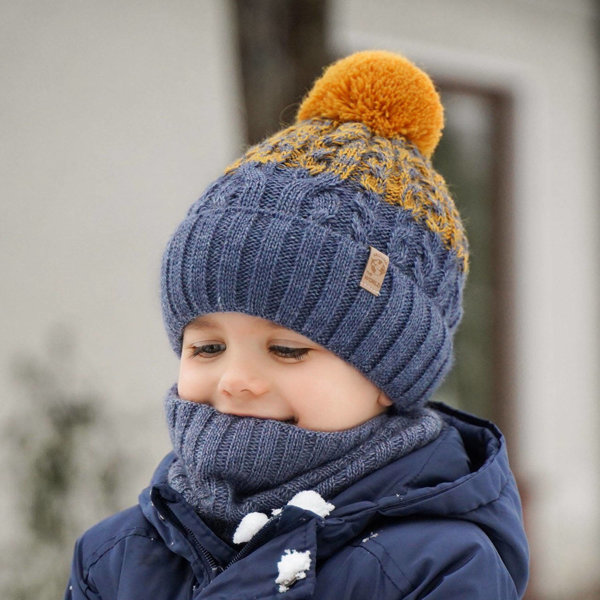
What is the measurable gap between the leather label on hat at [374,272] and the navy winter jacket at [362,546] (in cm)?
32

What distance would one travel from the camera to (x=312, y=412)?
5.04 ft

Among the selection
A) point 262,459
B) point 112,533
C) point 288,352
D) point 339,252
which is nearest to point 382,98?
point 339,252

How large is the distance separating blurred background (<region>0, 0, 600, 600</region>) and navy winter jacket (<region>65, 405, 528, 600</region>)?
5.97ft

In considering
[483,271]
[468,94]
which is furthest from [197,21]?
[483,271]

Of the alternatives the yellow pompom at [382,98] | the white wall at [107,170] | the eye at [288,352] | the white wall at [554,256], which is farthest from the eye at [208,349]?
the white wall at [554,256]

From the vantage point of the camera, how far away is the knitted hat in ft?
5.01

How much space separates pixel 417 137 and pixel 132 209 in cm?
276

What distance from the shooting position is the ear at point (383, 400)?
166 centimetres

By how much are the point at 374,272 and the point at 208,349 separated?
1.12ft

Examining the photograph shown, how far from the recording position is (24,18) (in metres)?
3.96

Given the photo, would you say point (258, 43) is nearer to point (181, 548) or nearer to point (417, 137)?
point (417, 137)

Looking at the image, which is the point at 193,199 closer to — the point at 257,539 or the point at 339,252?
the point at 339,252

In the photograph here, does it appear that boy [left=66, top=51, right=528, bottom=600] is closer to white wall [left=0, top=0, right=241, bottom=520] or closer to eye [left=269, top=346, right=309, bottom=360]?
eye [left=269, top=346, right=309, bottom=360]

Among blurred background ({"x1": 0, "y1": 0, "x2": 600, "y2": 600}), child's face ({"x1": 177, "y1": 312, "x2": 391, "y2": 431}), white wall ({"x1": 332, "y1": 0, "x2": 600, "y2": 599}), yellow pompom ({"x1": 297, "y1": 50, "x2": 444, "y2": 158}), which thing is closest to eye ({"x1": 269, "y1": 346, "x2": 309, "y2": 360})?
child's face ({"x1": 177, "y1": 312, "x2": 391, "y2": 431})
